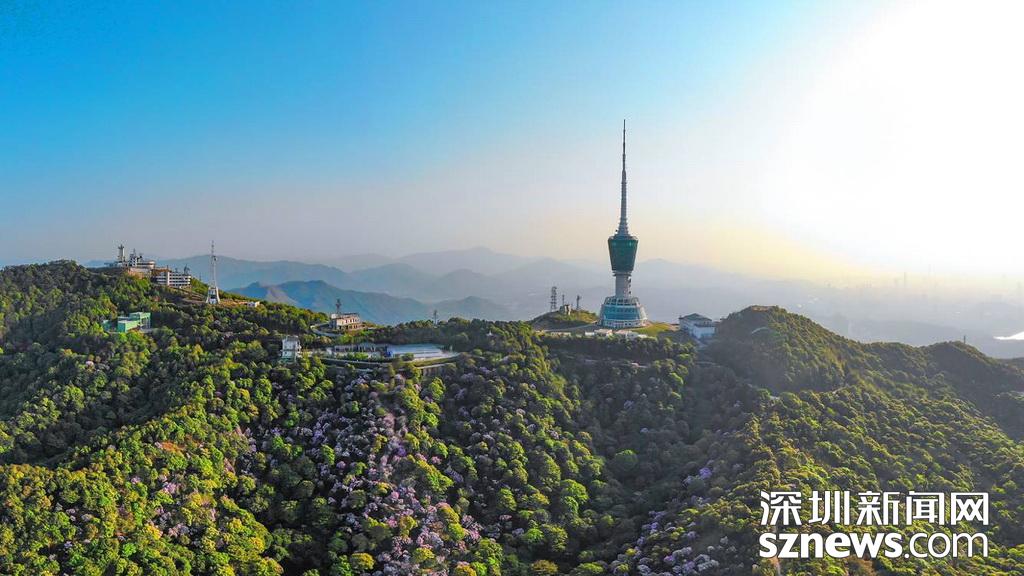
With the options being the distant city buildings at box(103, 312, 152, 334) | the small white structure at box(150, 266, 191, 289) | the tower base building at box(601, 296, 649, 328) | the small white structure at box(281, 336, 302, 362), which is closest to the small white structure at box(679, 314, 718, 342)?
the tower base building at box(601, 296, 649, 328)

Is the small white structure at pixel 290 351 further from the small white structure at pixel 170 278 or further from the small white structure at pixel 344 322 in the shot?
the small white structure at pixel 170 278

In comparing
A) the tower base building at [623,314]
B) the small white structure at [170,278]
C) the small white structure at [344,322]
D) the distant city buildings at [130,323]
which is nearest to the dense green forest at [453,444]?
the distant city buildings at [130,323]

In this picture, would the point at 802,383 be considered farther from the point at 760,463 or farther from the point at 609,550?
the point at 609,550

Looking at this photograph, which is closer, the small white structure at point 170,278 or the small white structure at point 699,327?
the small white structure at point 699,327

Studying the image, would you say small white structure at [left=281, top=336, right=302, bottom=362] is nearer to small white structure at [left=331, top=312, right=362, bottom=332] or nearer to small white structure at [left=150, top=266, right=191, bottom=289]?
small white structure at [left=331, top=312, right=362, bottom=332]

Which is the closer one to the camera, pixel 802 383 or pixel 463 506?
pixel 463 506

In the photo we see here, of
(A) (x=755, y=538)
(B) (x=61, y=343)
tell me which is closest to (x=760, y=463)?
(A) (x=755, y=538)

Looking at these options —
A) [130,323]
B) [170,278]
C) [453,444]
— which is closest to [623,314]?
[453,444]
